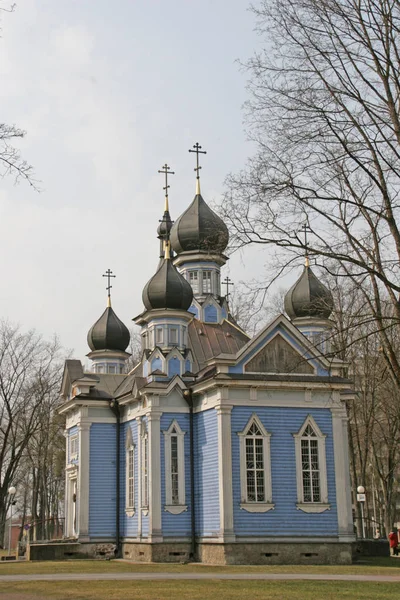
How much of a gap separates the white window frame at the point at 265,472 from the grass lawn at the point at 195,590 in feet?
26.9

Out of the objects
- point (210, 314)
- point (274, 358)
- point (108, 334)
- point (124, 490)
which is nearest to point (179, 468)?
point (124, 490)

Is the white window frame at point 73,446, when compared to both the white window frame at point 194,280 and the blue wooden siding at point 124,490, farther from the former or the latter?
the white window frame at point 194,280

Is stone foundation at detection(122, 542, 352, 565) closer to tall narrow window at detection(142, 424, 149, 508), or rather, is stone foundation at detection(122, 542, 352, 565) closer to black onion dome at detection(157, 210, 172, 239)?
tall narrow window at detection(142, 424, 149, 508)

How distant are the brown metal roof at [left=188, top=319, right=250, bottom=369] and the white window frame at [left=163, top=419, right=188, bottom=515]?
3.89m

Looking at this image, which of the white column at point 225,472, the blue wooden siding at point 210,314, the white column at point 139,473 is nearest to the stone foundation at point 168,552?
the white column at point 139,473

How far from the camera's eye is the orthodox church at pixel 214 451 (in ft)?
87.5

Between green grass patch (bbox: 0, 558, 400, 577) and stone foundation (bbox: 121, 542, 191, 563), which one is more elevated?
stone foundation (bbox: 121, 542, 191, 563)

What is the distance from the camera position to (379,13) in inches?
547

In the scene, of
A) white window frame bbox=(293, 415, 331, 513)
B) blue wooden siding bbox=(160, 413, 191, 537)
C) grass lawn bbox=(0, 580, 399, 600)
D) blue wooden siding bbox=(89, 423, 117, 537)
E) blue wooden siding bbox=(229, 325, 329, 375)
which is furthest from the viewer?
blue wooden siding bbox=(89, 423, 117, 537)

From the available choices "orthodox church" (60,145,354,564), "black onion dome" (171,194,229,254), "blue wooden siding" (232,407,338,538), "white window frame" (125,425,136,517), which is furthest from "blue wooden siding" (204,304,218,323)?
"blue wooden siding" (232,407,338,538)

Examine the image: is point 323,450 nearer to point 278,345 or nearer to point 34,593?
point 278,345

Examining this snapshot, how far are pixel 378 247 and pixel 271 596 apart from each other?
20.9 ft

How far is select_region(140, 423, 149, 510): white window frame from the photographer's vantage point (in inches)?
1137

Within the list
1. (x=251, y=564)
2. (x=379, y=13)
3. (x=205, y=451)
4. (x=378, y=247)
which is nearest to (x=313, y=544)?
(x=251, y=564)
